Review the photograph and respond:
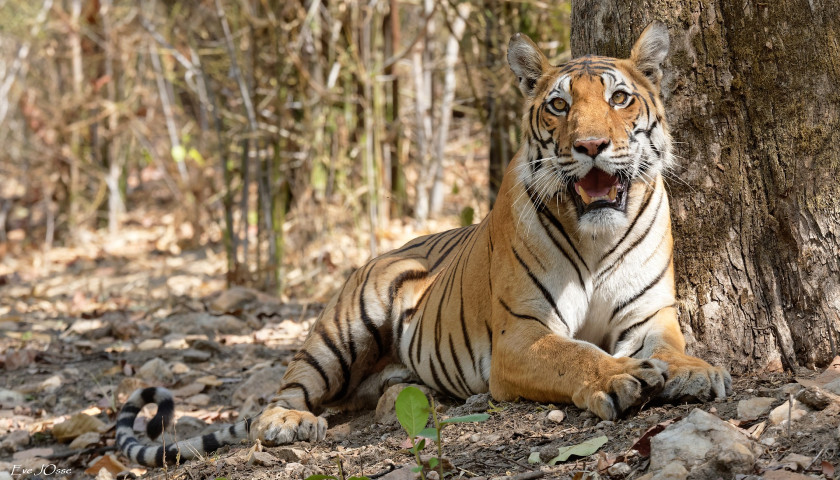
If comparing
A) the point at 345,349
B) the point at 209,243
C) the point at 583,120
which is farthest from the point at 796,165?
the point at 209,243

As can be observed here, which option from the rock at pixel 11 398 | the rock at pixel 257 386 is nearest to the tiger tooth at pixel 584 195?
the rock at pixel 257 386

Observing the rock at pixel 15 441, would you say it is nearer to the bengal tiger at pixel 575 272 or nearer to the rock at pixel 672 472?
the bengal tiger at pixel 575 272

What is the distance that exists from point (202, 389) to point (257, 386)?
1.64ft

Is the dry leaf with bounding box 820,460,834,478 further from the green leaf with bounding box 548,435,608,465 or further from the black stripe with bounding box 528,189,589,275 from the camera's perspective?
the black stripe with bounding box 528,189,589,275

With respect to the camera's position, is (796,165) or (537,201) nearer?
(796,165)

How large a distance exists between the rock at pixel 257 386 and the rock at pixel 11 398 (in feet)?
4.50

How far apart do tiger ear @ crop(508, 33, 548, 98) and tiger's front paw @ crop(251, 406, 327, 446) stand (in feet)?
5.81

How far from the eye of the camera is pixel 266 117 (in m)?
8.16

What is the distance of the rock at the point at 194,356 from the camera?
5930 mm

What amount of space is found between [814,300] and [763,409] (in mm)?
756

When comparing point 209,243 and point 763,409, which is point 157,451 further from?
point 209,243

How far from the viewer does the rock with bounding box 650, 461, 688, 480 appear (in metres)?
2.43

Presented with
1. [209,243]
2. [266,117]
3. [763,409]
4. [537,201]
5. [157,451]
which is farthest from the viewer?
[209,243]

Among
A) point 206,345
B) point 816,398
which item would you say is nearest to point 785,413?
point 816,398
